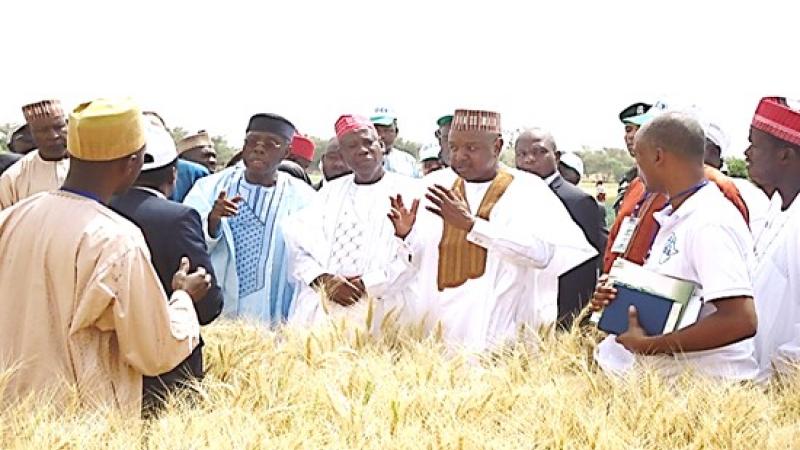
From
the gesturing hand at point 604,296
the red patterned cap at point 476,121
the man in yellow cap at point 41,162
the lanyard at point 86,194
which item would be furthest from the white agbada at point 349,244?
the lanyard at point 86,194

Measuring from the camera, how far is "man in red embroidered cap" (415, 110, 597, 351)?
535 centimetres

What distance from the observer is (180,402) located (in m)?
3.89

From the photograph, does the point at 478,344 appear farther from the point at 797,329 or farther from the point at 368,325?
the point at 797,329

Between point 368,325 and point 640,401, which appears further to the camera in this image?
point 368,325

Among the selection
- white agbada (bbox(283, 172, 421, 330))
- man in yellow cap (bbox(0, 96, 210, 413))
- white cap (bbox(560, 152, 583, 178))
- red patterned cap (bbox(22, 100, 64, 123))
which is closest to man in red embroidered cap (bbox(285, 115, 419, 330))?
white agbada (bbox(283, 172, 421, 330))

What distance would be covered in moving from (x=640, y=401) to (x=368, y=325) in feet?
6.01

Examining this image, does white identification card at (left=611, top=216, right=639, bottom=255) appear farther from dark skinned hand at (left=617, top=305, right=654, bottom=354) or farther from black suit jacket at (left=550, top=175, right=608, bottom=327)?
black suit jacket at (left=550, top=175, right=608, bottom=327)

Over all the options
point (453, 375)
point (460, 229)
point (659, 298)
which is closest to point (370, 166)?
point (460, 229)

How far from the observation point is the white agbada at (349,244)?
18.8ft

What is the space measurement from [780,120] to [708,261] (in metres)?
0.97

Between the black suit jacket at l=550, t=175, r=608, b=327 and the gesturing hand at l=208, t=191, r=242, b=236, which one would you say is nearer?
the gesturing hand at l=208, t=191, r=242, b=236

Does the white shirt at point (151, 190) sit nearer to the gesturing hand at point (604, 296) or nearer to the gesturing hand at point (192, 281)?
the gesturing hand at point (192, 281)

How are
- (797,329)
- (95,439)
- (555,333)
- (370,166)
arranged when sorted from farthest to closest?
(370,166) < (555,333) < (797,329) < (95,439)

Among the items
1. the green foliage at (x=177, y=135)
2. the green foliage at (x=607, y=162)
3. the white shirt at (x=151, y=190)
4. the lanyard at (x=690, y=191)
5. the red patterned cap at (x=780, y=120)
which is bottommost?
the green foliage at (x=607, y=162)
